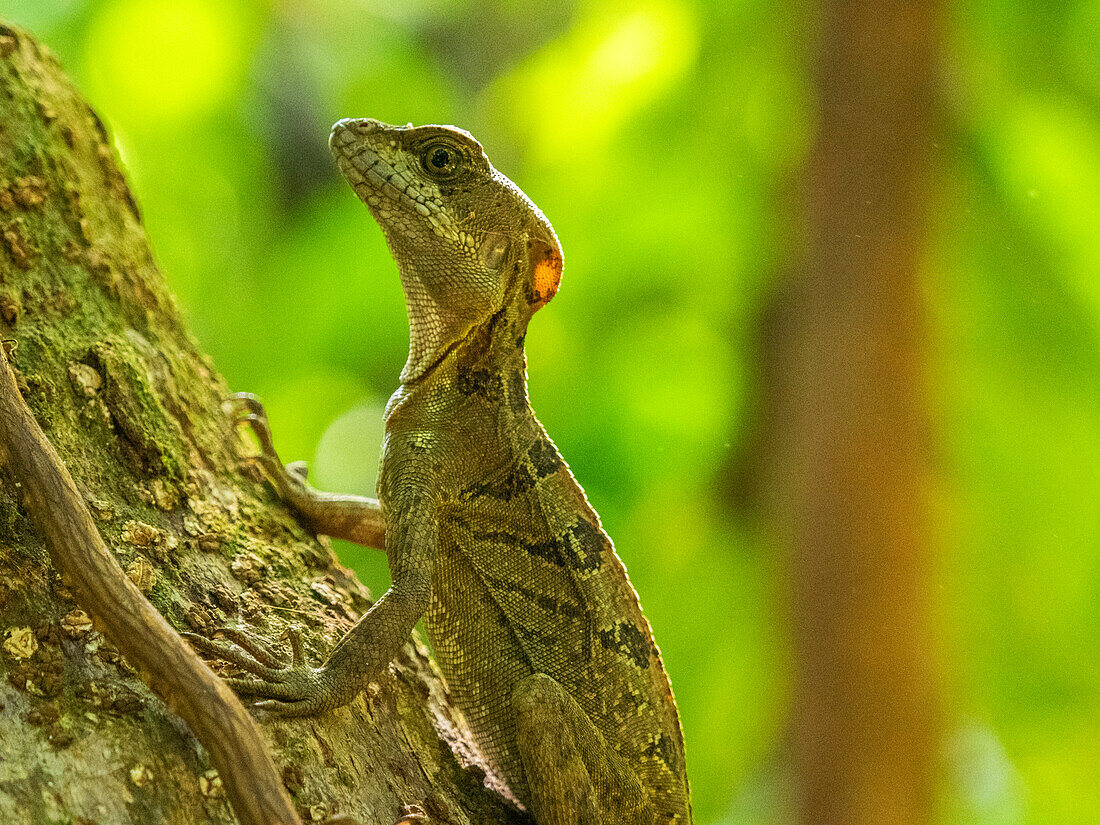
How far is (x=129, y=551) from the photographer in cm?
324

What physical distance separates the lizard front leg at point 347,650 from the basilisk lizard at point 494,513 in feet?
0.06

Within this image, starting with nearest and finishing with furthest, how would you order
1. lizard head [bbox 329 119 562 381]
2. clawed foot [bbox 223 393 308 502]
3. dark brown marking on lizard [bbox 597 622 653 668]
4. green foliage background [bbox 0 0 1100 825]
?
dark brown marking on lizard [bbox 597 622 653 668] → lizard head [bbox 329 119 562 381] → clawed foot [bbox 223 393 308 502] → green foliage background [bbox 0 0 1100 825]

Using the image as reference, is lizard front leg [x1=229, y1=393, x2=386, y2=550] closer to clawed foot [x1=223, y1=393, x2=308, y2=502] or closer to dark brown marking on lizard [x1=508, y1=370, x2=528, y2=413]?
clawed foot [x1=223, y1=393, x2=308, y2=502]

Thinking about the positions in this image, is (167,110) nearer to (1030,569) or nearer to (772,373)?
(772,373)

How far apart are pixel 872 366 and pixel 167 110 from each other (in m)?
6.21

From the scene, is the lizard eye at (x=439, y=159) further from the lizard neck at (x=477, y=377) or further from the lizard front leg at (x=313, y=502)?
the lizard front leg at (x=313, y=502)

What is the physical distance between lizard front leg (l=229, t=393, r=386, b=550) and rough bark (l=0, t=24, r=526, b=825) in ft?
0.34

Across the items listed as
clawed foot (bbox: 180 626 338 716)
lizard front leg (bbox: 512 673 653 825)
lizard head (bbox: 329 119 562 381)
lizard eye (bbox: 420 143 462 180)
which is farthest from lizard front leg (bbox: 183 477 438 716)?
lizard eye (bbox: 420 143 462 180)

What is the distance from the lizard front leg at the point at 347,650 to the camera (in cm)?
309

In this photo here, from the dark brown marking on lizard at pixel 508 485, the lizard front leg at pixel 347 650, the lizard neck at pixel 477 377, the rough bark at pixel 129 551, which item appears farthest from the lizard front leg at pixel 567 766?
the lizard neck at pixel 477 377

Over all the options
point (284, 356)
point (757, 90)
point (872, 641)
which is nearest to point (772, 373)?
point (757, 90)

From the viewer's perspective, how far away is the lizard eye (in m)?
4.06

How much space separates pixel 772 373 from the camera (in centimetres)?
686

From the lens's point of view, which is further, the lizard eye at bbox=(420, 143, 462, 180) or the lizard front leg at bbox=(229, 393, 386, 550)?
the lizard front leg at bbox=(229, 393, 386, 550)
